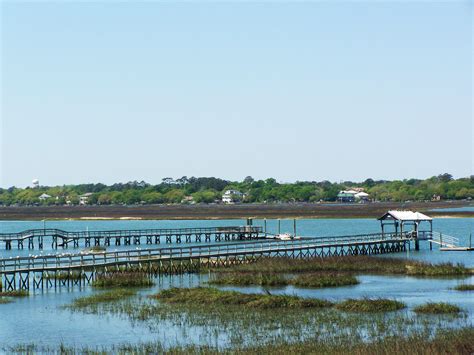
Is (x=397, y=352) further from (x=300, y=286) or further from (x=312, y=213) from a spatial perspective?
(x=312, y=213)

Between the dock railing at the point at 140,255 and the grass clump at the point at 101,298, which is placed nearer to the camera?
the grass clump at the point at 101,298

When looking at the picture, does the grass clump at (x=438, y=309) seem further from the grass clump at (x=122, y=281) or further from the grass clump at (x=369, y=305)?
the grass clump at (x=122, y=281)

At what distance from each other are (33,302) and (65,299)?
1728 mm

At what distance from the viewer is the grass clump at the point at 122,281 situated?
5366 centimetres

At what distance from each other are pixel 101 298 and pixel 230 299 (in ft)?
23.7

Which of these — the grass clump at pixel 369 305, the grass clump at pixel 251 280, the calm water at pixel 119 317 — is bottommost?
the calm water at pixel 119 317

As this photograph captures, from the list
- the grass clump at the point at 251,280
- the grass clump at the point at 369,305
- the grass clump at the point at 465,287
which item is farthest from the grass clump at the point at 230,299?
the grass clump at the point at 465,287

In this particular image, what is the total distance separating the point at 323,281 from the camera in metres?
52.9

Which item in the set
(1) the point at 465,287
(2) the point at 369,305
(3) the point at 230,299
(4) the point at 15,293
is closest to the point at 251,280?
(3) the point at 230,299

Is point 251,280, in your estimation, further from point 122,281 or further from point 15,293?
point 15,293

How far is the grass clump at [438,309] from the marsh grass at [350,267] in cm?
1717

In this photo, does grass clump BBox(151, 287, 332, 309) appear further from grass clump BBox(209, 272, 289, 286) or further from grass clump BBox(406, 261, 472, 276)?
grass clump BBox(406, 261, 472, 276)

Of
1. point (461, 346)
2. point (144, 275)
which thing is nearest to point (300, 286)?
point (144, 275)

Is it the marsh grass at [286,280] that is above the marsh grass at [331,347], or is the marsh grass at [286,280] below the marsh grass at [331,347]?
above
